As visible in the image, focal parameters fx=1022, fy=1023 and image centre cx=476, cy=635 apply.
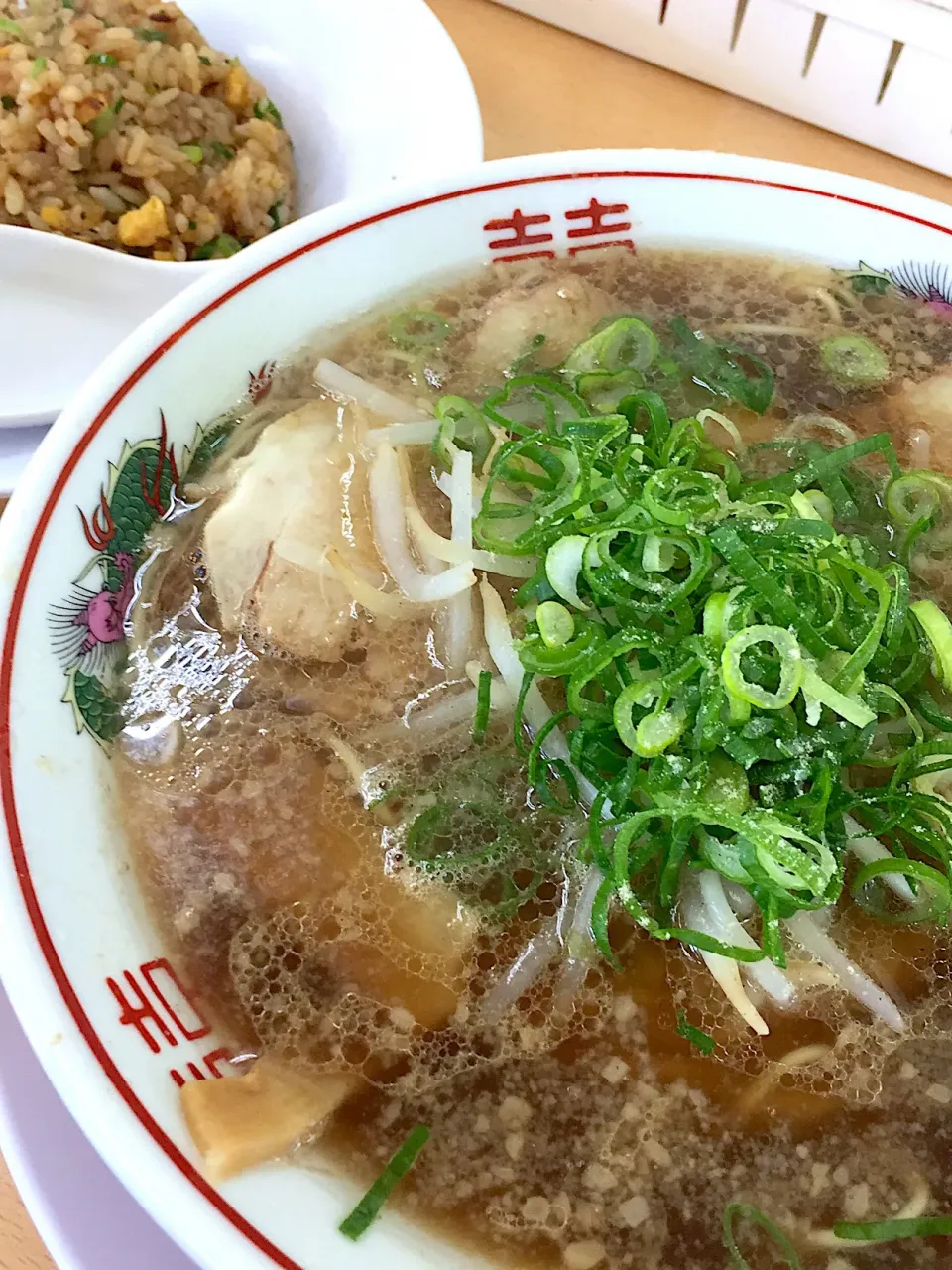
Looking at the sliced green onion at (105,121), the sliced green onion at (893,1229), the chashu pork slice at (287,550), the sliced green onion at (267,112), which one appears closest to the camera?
the sliced green onion at (893,1229)

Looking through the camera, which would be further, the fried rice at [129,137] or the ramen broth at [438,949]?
the fried rice at [129,137]

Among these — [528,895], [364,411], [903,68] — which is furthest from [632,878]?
[903,68]

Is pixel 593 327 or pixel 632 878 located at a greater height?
pixel 593 327

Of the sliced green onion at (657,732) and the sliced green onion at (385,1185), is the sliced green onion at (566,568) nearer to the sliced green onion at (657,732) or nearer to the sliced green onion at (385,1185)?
the sliced green onion at (657,732)

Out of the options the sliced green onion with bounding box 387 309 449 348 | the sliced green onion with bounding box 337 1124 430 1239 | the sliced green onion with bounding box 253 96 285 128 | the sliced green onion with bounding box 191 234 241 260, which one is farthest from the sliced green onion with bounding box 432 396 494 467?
the sliced green onion with bounding box 253 96 285 128

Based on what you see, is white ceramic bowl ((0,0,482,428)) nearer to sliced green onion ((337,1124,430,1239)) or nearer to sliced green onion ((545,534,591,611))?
sliced green onion ((545,534,591,611))

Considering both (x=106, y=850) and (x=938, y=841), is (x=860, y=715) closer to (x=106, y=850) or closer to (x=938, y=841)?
(x=938, y=841)

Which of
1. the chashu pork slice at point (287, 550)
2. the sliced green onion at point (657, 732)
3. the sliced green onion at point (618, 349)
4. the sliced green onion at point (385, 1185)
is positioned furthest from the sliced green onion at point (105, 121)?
the sliced green onion at point (385, 1185)
